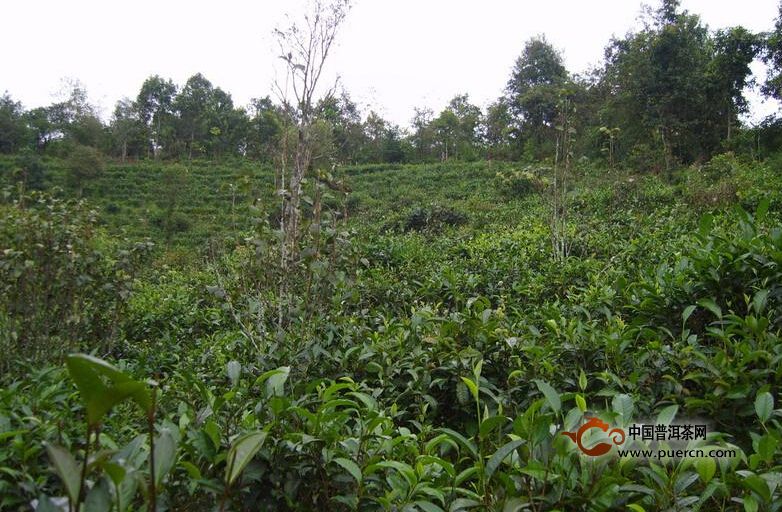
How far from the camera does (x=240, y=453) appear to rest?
2.76 ft

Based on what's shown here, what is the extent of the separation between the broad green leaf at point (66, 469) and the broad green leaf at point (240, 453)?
21 centimetres

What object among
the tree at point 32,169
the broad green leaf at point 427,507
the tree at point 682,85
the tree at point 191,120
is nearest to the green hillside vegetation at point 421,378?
the broad green leaf at point 427,507

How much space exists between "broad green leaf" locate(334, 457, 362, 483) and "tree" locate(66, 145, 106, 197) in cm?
2168

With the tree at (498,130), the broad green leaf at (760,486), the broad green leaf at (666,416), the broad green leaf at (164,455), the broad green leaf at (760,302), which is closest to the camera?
the broad green leaf at (164,455)

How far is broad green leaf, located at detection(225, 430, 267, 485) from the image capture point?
0.82 meters

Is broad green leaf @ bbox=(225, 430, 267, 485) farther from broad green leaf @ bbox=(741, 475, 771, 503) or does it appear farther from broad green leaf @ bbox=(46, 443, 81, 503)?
broad green leaf @ bbox=(741, 475, 771, 503)

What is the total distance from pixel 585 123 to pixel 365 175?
360 inches

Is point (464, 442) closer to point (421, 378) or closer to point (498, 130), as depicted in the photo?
point (421, 378)

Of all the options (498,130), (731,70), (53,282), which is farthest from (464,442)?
(498,130)

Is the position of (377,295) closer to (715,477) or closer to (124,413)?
(124,413)

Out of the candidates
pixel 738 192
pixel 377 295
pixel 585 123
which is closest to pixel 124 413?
pixel 377 295

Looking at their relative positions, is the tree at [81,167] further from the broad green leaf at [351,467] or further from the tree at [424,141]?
the broad green leaf at [351,467]

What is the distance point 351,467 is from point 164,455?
361mm

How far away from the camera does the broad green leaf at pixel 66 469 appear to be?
66cm
